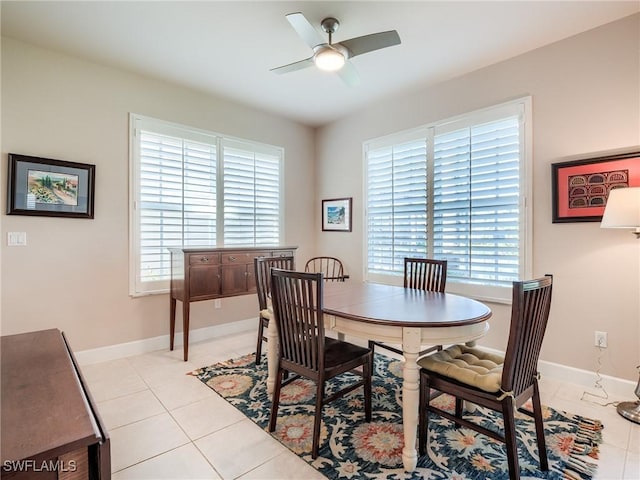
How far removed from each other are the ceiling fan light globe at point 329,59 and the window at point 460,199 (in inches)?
63.5

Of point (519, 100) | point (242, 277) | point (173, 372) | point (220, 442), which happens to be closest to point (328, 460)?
point (220, 442)

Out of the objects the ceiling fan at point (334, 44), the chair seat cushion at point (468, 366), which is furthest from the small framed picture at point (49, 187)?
the chair seat cushion at point (468, 366)

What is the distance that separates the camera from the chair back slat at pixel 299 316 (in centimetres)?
181

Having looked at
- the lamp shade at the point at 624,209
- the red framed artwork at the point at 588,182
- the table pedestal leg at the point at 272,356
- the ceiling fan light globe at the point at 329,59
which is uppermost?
the ceiling fan light globe at the point at 329,59

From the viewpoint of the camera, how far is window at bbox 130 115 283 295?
3346 mm

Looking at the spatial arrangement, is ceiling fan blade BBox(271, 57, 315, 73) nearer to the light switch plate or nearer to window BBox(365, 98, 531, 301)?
window BBox(365, 98, 531, 301)

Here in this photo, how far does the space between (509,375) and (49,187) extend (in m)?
3.60

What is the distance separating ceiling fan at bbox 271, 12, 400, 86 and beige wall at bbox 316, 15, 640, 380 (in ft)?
5.06

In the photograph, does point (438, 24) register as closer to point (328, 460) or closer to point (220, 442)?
point (328, 460)

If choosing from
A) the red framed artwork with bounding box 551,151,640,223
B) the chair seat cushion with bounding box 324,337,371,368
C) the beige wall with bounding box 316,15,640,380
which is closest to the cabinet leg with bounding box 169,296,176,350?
the chair seat cushion with bounding box 324,337,371,368

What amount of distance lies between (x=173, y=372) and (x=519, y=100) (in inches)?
152

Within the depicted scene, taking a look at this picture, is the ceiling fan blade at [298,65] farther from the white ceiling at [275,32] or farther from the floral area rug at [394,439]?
the floral area rug at [394,439]

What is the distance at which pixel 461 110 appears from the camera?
330 centimetres

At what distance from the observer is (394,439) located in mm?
1953
